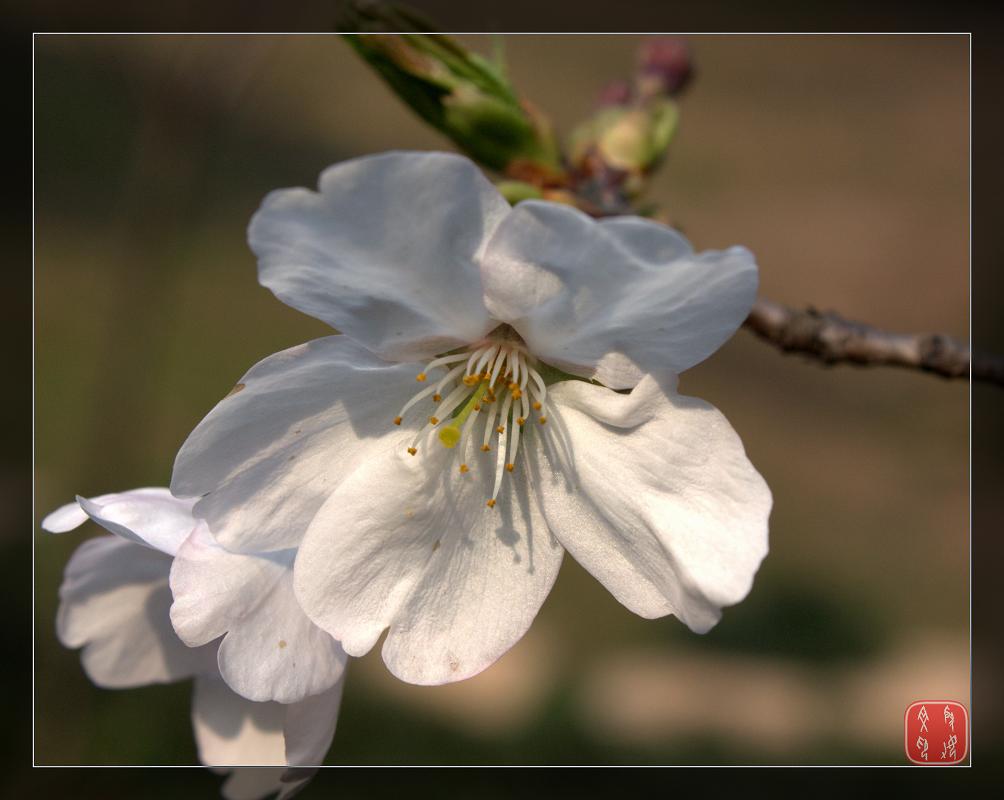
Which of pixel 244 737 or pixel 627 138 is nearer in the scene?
pixel 244 737

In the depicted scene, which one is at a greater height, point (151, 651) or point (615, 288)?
point (615, 288)

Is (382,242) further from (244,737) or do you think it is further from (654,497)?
(244,737)

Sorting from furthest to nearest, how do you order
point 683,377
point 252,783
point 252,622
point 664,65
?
point 683,377 < point 664,65 < point 252,783 < point 252,622

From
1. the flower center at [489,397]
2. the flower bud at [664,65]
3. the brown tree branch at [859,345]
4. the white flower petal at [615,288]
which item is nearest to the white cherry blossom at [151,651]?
the flower center at [489,397]

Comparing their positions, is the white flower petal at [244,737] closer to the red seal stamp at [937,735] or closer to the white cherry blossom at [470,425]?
the white cherry blossom at [470,425]

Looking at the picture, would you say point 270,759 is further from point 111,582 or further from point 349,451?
point 349,451

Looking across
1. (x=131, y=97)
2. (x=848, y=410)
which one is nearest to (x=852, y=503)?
(x=848, y=410)

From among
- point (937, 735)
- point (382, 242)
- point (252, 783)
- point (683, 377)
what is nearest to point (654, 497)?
point (382, 242)
